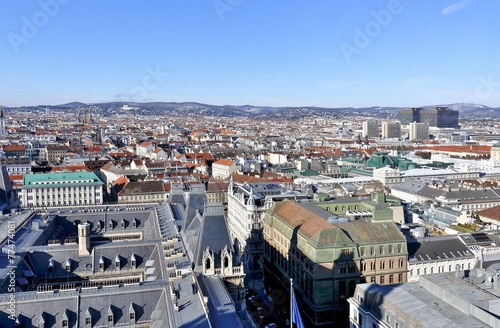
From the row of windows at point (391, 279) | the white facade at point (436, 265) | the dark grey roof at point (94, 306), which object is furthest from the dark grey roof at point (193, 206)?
the white facade at point (436, 265)

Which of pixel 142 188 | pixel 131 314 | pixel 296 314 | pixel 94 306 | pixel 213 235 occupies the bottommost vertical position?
pixel 142 188

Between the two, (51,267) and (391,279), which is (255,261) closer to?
(391,279)

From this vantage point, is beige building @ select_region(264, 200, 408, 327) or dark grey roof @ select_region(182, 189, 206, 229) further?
dark grey roof @ select_region(182, 189, 206, 229)

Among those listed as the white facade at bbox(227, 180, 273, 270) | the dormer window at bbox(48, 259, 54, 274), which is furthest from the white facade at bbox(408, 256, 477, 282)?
the dormer window at bbox(48, 259, 54, 274)

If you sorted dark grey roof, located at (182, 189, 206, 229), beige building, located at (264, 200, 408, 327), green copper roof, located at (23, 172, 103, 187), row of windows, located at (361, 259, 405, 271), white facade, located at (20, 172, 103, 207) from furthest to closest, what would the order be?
green copper roof, located at (23, 172, 103, 187)
white facade, located at (20, 172, 103, 207)
dark grey roof, located at (182, 189, 206, 229)
row of windows, located at (361, 259, 405, 271)
beige building, located at (264, 200, 408, 327)

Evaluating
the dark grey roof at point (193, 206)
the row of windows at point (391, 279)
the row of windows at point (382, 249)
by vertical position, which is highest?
the dark grey roof at point (193, 206)

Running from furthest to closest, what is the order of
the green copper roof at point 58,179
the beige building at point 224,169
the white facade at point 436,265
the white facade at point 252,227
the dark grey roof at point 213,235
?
the beige building at point 224,169, the green copper roof at point 58,179, the white facade at point 252,227, the white facade at point 436,265, the dark grey roof at point 213,235

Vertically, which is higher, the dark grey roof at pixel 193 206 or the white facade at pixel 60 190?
the dark grey roof at pixel 193 206

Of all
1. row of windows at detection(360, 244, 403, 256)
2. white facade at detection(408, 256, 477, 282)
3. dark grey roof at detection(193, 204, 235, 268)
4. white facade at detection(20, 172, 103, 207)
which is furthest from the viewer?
white facade at detection(20, 172, 103, 207)

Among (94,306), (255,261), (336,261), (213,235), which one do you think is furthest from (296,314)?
(255,261)

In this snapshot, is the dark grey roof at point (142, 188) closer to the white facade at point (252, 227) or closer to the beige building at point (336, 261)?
the white facade at point (252, 227)

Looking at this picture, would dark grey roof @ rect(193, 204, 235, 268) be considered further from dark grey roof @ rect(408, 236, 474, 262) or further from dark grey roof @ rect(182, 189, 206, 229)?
dark grey roof @ rect(408, 236, 474, 262)

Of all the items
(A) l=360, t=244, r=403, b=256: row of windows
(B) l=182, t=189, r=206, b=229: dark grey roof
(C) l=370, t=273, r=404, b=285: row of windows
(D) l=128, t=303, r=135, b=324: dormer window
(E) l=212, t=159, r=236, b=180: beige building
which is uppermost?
(B) l=182, t=189, r=206, b=229: dark grey roof

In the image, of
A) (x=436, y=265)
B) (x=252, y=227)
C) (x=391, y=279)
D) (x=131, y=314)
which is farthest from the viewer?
(x=252, y=227)
